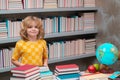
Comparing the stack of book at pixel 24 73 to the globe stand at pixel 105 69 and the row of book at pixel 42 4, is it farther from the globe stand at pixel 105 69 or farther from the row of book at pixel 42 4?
the row of book at pixel 42 4

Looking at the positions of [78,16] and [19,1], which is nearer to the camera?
[19,1]

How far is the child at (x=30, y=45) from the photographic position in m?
2.37

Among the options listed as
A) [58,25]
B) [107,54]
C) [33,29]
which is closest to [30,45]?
[33,29]

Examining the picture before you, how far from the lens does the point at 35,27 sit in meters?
2.37

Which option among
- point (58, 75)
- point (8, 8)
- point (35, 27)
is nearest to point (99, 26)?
point (8, 8)

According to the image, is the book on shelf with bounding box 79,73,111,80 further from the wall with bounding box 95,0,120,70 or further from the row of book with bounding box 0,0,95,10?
the row of book with bounding box 0,0,95,10

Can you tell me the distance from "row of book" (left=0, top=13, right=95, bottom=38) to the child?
0.76 meters

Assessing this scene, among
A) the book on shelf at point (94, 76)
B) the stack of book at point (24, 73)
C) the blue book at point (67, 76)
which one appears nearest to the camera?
the stack of book at point (24, 73)

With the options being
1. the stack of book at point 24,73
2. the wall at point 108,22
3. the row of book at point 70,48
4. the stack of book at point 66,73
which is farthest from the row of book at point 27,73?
the wall at point 108,22

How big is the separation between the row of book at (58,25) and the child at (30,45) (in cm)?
76

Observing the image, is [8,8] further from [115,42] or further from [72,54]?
[115,42]

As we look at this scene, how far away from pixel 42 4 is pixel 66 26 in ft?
1.63

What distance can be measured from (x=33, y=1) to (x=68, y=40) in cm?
91

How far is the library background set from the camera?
3180 mm
